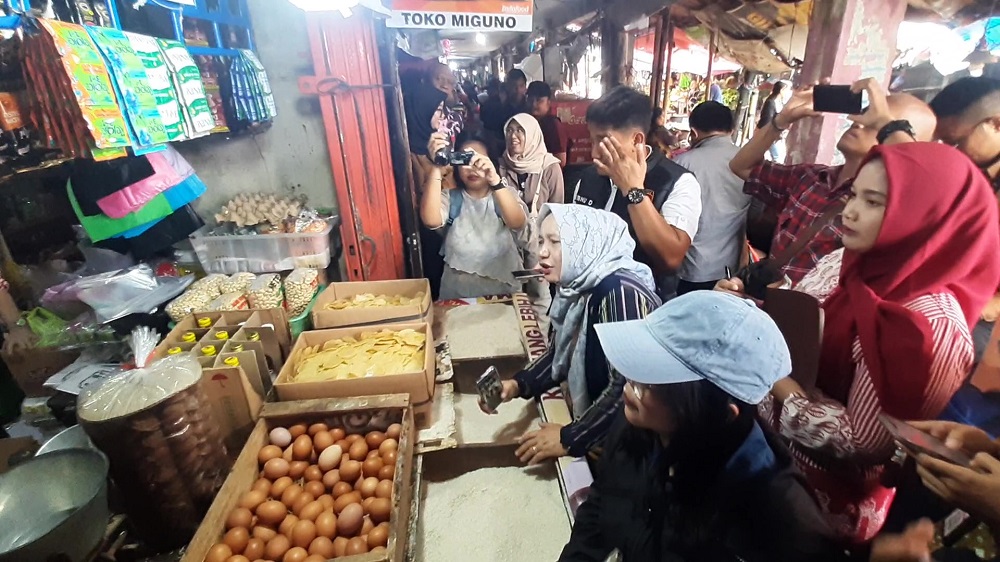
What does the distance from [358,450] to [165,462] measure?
25.2 inches

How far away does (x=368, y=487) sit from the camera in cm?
169

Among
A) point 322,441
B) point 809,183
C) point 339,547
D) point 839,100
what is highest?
point 839,100

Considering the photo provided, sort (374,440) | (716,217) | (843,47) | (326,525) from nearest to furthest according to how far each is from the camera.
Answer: (326,525) → (374,440) → (716,217) → (843,47)

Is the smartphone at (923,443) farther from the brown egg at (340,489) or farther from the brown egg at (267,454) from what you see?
the brown egg at (267,454)

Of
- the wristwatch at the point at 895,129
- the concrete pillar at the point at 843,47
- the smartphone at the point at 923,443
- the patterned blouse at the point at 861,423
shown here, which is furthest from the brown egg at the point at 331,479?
the concrete pillar at the point at 843,47

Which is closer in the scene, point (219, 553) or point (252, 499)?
point (219, 553)

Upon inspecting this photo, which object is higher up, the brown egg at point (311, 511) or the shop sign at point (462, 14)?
the shop sign at point (462, 14)

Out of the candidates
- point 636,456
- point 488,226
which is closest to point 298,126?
point 488,226

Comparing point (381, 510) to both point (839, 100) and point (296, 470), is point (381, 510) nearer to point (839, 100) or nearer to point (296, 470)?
point (296, 470)

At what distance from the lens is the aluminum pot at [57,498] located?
120 cm

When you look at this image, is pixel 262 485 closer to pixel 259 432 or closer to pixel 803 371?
pixel 259 432

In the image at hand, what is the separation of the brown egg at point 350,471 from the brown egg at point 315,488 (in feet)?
0.25

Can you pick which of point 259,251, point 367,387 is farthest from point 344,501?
point 259,251

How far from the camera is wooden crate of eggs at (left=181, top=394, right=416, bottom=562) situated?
1464mm
